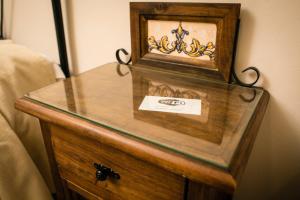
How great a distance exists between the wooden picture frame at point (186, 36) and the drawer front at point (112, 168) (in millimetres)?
348

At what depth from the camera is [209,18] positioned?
628 millimetres

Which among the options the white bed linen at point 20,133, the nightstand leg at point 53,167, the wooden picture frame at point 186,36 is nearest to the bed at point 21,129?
the white bed linen at point 20,133

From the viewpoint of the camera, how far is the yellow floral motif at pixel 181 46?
67 cm

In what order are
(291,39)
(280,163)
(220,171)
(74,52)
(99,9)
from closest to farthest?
1. (220,171)
2. (291,39)
3. (280,163)
4. (99,9)
5. (74,52)

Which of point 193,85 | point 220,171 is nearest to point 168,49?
point 193,85

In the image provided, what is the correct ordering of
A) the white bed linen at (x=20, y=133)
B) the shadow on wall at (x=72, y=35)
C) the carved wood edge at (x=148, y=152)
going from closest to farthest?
the carved wood edge at (x=148, y=152)
the white bed linen at (x=20, y=133)
the shadow on wall at (x=72, y=35)

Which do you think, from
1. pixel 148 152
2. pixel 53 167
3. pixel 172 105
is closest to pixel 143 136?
pixel 148 152

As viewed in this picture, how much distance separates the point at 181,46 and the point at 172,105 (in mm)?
248

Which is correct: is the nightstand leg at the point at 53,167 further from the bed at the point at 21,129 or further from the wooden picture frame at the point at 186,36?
the wooden picture frame at the point at 186,36


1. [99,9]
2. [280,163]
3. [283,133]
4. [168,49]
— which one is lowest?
[280,163]

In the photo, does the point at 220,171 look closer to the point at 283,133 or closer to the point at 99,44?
the point at 283,133

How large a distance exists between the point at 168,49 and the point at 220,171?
1.54 ft

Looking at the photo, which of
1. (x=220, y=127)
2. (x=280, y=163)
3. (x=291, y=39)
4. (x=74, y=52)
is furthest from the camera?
(x=74, y=52)

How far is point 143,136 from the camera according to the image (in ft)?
1.39
